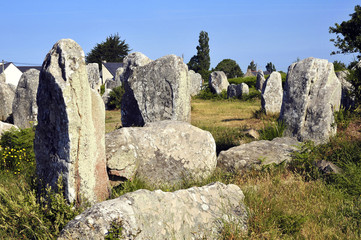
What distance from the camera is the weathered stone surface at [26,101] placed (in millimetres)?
13734

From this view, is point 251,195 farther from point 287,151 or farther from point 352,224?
point 287,151

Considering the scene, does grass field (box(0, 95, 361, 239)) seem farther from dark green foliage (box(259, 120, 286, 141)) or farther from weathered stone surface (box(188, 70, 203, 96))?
weathered stone surface (box(188, 70, 203, 96))

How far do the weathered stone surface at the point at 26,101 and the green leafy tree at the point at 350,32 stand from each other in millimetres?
19967

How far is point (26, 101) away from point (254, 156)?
9.23 metres

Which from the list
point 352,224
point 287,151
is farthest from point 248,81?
point 352,224

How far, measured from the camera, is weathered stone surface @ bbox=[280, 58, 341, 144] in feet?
34.4

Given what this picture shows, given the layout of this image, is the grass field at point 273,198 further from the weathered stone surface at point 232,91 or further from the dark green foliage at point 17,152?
the weathered stone surface at point 232,91

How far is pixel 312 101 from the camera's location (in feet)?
35.2

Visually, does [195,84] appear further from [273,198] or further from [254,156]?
[273,198]

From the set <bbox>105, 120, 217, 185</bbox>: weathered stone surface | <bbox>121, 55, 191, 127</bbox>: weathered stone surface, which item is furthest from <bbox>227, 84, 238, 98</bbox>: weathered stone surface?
<bbox>105, 120, 217, 185</bbox>: weathered stone surface

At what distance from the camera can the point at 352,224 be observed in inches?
216

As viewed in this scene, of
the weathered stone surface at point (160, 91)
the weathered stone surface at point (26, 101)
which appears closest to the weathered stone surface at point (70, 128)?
the weathered stone surface at point (160, 91)

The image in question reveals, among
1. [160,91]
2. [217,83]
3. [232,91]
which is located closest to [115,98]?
[232,91]

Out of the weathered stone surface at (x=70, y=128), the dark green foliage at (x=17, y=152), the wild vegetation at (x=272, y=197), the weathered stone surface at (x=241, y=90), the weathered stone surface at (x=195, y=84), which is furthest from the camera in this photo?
the weathered stone surface at (x=195, y=84)
